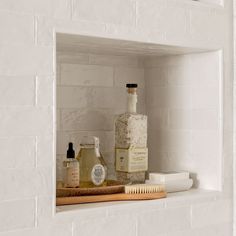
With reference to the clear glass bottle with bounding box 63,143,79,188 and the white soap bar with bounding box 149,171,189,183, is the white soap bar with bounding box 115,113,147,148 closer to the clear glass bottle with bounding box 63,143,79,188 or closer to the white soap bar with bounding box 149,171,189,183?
the white soap bar with bounding box 149,171,189,183

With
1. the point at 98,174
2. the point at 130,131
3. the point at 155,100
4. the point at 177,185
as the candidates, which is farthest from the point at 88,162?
the point at 155,100

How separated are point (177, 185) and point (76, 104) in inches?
14.4

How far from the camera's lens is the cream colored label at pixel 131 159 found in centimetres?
145

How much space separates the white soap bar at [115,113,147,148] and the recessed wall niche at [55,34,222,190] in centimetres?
11

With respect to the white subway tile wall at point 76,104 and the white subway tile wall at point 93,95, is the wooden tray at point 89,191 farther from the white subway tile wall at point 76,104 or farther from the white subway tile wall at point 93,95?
the white subway tile wall at point 93,95

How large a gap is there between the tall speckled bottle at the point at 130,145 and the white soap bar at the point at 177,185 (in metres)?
0.05

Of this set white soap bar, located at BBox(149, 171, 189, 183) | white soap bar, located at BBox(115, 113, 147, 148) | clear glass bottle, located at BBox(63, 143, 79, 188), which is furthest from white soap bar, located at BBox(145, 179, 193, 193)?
clear glass bottle, located at BBox(63, 143, 79, 188)

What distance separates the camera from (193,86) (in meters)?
1.56

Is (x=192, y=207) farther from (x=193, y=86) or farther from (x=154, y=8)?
(x=154, y=8)

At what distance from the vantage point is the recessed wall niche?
1486 millimetres

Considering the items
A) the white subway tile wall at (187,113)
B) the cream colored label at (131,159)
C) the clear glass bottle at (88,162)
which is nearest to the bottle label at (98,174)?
the clear glass bottle at (88,162)

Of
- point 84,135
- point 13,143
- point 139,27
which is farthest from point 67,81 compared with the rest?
point 13,143

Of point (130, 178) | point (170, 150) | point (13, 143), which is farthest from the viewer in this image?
point (170, 150)

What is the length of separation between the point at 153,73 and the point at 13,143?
0.71m
